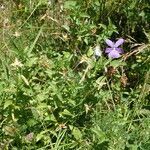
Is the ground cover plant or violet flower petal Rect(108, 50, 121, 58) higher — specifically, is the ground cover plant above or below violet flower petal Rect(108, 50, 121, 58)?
below

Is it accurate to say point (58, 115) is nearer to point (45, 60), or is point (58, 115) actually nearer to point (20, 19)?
point (45, 60)

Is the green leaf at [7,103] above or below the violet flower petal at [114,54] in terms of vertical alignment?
below

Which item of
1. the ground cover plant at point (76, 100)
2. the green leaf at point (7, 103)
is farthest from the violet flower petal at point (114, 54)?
the green leaf at point (7, 103)

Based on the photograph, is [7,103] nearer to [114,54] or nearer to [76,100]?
[76,100]

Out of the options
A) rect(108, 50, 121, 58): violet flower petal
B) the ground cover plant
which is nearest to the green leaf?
the ground cover plant

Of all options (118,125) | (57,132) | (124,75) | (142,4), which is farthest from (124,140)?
(142,4)

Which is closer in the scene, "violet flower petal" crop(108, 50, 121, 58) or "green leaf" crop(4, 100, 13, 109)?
"green leaf" crop(4, 100, 13, 109)

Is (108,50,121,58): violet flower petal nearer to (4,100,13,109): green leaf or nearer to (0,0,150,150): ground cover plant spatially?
(0,0,150,150): ground cover plant

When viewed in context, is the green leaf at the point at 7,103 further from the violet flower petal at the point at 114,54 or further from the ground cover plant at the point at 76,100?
the violet flower petal at the point at 114,54

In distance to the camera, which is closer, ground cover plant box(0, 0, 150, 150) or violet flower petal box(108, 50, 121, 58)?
ground cover plant box(0, 0, 150, 150)

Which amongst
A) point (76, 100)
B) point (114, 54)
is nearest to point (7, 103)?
point (76, 100)

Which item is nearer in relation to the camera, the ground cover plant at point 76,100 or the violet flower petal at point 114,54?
the ground cover plant at point 76,100
